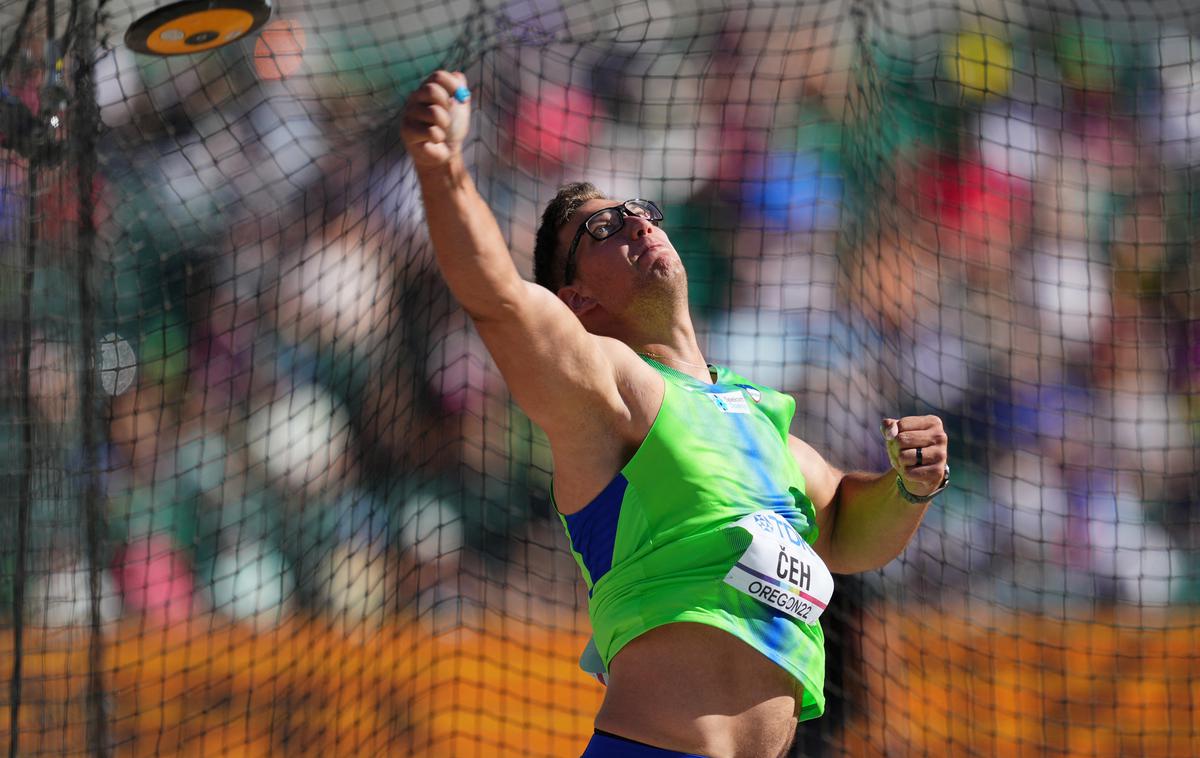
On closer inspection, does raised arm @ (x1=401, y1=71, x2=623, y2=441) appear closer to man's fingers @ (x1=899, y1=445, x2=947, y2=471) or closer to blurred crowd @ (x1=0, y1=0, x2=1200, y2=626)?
man's fingers @ (x1=899, y1=445, x2=947, y2=471)

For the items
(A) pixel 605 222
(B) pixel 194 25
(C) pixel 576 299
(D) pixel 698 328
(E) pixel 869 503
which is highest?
(B) pixel 194 25

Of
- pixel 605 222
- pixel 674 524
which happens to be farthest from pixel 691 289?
pixel 674 524

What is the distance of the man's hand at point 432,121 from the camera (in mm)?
1957

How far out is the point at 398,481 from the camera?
5.95 meters

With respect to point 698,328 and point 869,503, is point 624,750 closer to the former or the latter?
point 869,503

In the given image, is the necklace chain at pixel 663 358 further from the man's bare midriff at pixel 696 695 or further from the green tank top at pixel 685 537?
the man's bare midriff at pixel 696 695

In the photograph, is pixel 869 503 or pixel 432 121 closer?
pixel 432 121

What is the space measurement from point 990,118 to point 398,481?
3769 millimetres

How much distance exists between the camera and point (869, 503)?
9.96ft

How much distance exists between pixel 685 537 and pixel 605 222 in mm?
882

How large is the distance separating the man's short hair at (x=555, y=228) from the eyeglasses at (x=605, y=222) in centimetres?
5

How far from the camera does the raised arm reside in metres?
1.97

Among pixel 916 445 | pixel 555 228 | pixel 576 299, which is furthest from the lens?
pixel 555 228

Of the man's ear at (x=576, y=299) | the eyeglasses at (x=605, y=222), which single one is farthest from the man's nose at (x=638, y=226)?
the man's ear at (x=576, y=299)
